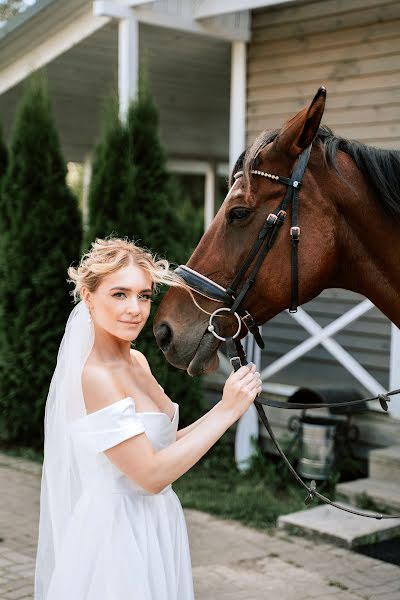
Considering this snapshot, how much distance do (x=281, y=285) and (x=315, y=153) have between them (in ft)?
1.36

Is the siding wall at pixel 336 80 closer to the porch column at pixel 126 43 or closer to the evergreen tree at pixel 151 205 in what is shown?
the evergreen tree at pixel 151 205

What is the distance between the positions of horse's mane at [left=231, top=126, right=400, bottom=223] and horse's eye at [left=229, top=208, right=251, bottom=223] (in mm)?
94

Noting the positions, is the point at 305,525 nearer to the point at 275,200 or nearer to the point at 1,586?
the point at 1,586

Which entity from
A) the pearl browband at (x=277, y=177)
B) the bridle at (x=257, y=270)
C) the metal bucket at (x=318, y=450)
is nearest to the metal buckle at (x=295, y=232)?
the bridle at (x=257, y=270)

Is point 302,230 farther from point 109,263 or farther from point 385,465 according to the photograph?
point 385,465

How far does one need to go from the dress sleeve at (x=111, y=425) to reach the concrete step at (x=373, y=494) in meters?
3.11

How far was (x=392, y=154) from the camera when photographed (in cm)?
235

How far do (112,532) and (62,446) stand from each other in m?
0.29

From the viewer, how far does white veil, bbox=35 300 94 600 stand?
2139 mm

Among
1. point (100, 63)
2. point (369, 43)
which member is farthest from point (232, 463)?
point (100, 63)

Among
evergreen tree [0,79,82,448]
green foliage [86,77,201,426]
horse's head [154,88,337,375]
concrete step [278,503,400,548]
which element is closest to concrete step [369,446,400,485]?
concrete step [278,503,400,548]

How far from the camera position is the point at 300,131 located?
7.38 ft

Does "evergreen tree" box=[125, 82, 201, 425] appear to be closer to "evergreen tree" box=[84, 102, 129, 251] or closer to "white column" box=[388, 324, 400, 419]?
"evergreen tree" box=[84, 102, 129, 251]

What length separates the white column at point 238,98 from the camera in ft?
20.4
